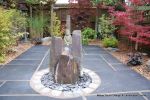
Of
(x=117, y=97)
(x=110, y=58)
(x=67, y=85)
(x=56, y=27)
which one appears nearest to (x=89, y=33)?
(x=56, y=27)

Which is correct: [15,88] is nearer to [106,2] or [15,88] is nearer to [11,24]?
[11,24]

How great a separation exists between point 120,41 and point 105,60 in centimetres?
357

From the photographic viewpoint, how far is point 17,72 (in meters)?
6.00

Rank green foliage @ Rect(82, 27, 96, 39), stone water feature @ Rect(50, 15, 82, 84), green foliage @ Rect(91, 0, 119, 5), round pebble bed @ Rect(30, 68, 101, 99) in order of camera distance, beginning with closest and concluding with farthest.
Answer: round pebble bed @ Rect(30, 68, 101, 99)
stone water feature @ Rect(50, 15, 82, 84)
green foliage @ Rect(91, 0, 119, 5)
green foliage @ Rect(82, 27, 96, 39)

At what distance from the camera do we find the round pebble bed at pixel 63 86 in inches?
179

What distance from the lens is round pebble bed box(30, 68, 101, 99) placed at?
454cm

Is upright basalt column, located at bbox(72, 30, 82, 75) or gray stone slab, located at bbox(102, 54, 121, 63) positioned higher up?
upright basalt column, located at bbox(72, 30, 82, 75)

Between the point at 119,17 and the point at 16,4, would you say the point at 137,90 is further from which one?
the point at 16,4

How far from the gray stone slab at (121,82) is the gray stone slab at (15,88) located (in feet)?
4.52

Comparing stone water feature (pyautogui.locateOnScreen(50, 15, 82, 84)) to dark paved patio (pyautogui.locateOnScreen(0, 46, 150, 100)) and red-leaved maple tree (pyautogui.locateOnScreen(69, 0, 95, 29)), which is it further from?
red-leaved maple tree (pyautogui.locateOnScreen(69, 0, 95, 29))

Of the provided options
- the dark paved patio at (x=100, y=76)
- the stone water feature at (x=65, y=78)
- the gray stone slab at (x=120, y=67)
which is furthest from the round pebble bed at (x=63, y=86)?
the gray stone slab at (x=120, y=67)

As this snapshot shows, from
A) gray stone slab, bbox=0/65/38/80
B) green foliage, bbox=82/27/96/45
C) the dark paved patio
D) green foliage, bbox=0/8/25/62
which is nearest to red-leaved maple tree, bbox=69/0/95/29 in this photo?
green foliage, bbox=82/27/96/45

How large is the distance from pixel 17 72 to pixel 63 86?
165cm

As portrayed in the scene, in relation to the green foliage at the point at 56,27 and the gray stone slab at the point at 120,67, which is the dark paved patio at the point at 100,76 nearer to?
the gray stone slab at the point at 120,67
